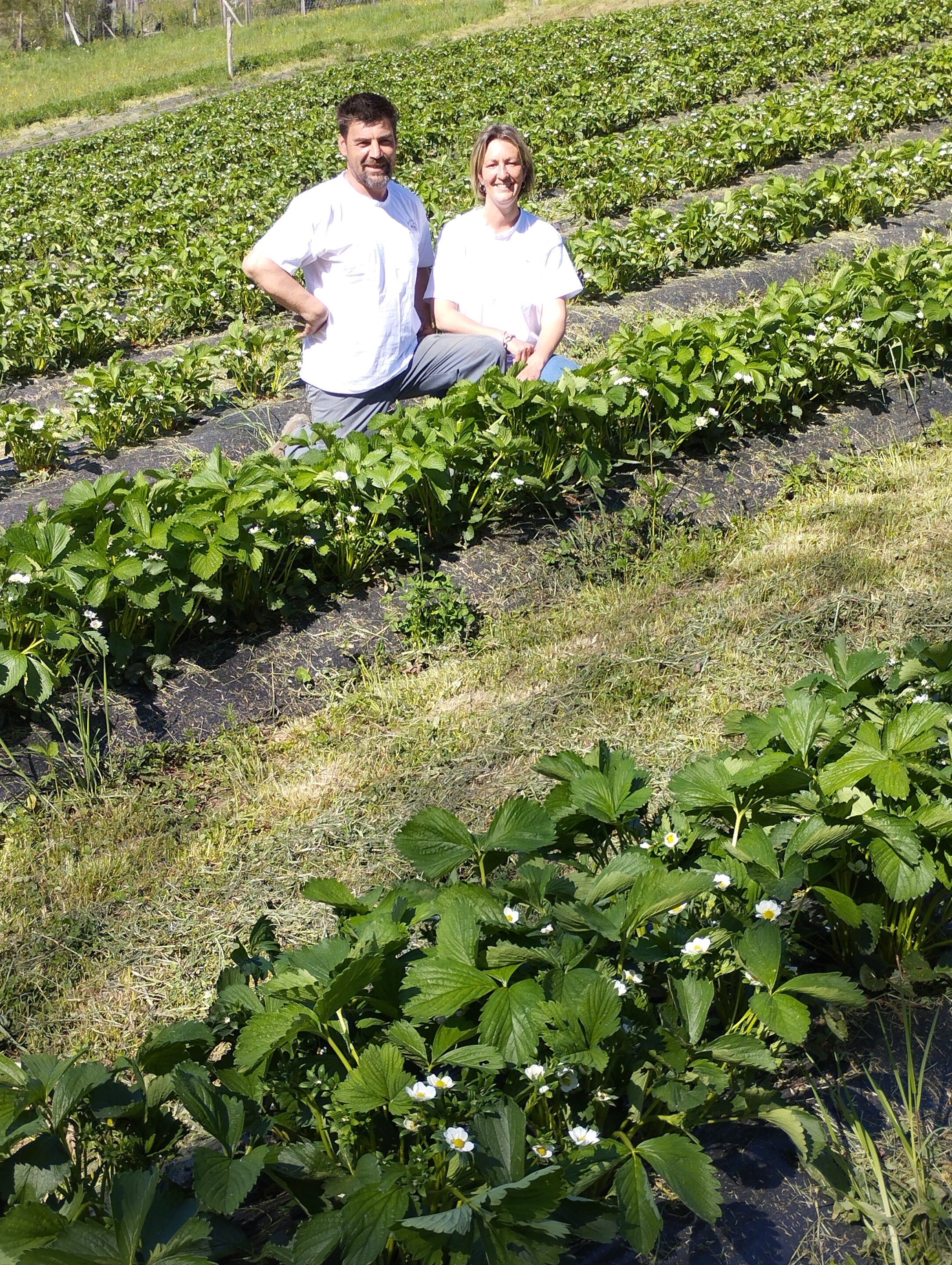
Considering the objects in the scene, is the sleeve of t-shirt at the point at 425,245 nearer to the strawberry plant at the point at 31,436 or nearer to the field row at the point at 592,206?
the strawberry plant at the point at 31,436

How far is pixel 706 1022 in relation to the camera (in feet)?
6.47

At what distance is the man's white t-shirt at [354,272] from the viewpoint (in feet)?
13.9

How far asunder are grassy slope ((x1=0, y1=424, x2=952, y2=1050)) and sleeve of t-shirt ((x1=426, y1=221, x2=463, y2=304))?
145cm

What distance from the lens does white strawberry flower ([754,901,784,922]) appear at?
1.82 meters

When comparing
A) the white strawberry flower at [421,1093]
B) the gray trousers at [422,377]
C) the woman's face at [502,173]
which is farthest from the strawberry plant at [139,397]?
the white strawberry flower at [421,1093]

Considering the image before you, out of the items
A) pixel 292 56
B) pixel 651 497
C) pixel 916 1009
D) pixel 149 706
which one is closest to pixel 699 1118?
pixel 916 1009

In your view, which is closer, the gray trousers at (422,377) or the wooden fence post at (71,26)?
the gray trousers at (422,377)

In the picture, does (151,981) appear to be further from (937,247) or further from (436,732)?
(937,247)

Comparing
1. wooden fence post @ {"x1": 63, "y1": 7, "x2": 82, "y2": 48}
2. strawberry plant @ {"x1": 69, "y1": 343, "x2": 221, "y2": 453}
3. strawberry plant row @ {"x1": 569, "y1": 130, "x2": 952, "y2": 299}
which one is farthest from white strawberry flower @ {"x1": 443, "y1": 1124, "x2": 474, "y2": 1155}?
wooden fence post @ {"x1": 63, "y1": 7, "x2": 82, "y2": 48}

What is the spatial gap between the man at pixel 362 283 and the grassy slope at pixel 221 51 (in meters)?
19.8

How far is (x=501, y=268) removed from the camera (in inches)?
185

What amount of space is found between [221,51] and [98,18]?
24834mm

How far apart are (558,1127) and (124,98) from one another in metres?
25.2

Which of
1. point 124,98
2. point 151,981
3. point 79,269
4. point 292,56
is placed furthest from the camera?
point 292,56
